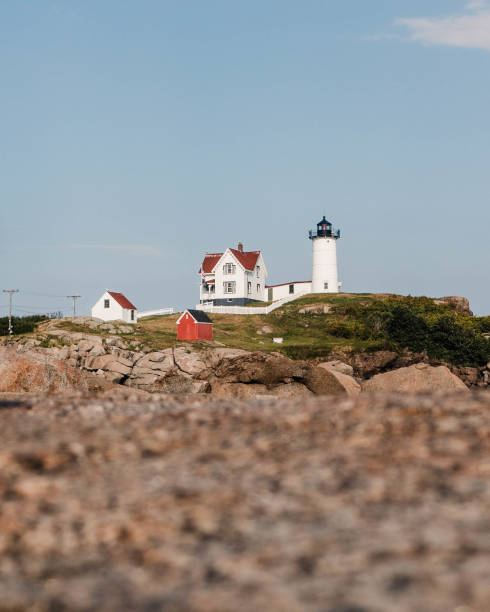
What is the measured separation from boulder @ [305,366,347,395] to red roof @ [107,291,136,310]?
142 feet

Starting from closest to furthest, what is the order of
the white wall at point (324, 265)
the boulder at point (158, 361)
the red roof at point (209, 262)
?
the boulder at point (158, 361)
the white wall at point (324, 265)
the red roof at point (209, 262)

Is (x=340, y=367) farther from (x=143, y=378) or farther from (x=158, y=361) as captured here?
(x=143, y=378)

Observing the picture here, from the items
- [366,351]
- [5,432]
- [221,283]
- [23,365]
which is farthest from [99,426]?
[221,283]

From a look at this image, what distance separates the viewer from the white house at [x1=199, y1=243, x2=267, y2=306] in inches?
3595

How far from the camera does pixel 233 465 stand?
785 centimetres

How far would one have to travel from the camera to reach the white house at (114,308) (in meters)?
77.4

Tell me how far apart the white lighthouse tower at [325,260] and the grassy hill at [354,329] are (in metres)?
7.98

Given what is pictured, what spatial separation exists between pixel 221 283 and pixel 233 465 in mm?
84926

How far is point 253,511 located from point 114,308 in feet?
239

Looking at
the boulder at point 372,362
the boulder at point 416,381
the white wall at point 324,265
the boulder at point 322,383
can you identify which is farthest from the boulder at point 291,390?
the white wall at point 324,265

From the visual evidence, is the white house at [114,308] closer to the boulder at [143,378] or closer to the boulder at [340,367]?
the boulder at [143,378]

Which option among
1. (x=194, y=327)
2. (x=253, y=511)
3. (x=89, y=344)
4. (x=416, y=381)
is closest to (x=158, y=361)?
(x=89, y=344)

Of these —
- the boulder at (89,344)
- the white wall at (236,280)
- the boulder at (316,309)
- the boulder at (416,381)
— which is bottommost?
the boulder at (416,381)

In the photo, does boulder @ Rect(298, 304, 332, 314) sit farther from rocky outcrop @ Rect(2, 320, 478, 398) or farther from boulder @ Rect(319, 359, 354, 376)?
boulder @ Rect(319, 359, 354, 376)
